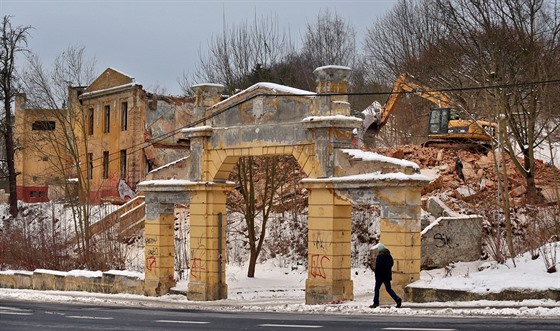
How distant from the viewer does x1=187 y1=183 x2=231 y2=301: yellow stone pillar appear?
2883 centimetres

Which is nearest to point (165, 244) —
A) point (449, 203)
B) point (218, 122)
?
point (218, 122)

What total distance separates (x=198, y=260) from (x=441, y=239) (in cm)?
930

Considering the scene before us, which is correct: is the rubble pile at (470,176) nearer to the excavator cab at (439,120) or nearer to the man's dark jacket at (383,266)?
the excavator cab at (439,120)

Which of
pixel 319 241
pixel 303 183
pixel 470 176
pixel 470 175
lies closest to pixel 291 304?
pixel 319 241

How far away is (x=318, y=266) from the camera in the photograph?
25641mm

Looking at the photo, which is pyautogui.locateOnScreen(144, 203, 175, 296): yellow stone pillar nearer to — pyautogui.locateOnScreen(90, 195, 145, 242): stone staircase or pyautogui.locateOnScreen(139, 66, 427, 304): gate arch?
pyautogui.locateOnScreen(139, 66, 427, 304): gate arch

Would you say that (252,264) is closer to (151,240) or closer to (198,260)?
(151,240)

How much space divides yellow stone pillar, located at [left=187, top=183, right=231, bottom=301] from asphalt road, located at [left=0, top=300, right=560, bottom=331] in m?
4.73

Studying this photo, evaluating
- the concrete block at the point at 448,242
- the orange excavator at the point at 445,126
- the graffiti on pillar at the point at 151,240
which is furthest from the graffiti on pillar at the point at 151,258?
the orange excavator at the point at 445,126

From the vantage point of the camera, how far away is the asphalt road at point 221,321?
1667 cm

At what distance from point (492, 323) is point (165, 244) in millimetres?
15320

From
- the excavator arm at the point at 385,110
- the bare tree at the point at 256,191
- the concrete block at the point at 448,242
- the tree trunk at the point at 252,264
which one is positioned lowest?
the tree trunk at the point at 252,264

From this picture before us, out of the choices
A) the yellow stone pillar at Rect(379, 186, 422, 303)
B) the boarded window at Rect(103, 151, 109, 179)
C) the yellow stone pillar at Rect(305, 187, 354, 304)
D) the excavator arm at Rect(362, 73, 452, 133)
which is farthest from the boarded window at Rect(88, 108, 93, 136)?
Answer: the yellow stone pillar at Rect(379, 186, 422, 303)

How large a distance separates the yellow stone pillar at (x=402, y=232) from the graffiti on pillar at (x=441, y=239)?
31.4ft
